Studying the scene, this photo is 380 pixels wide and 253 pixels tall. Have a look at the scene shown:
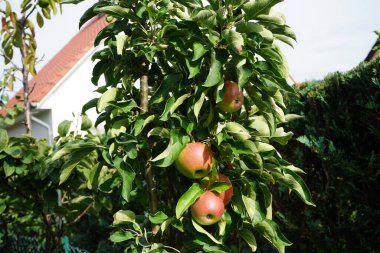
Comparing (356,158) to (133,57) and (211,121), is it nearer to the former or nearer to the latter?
(211,121)

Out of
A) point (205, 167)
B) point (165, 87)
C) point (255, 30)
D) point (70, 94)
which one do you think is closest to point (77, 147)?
point (165, 87)

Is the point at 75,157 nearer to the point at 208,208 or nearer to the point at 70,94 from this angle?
the point at 208,208

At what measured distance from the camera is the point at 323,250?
10.8 feet

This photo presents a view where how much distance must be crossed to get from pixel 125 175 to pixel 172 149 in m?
0.22

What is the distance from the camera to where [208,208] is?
1735 mm

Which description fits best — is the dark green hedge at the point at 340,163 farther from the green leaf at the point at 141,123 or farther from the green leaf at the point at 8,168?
the green leaf at the point at 8,168

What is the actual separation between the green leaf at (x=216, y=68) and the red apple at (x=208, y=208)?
1.43 ft

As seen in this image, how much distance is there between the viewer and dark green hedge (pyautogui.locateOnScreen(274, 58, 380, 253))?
301cm

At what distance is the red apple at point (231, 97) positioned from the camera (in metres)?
1.79

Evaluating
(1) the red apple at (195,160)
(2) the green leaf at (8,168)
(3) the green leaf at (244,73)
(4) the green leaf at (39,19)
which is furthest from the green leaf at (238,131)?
(4) the green leaf at (39,19)

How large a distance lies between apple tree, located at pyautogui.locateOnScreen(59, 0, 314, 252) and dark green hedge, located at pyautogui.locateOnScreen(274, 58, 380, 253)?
1.27 metres

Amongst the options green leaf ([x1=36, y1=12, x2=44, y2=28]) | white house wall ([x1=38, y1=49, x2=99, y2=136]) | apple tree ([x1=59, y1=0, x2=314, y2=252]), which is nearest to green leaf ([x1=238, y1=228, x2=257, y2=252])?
apple tree ([x1=59, y1=0, x2=314, y2=252])

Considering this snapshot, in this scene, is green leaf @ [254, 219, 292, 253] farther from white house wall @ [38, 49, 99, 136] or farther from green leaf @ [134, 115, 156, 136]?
white house wall @ [38, 49, 99, 136]

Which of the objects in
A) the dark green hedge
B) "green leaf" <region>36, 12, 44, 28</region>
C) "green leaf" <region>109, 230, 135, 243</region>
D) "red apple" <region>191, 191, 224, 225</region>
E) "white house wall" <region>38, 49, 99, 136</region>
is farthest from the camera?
"white house wall" <region>38, 49, 99, 136</region>
